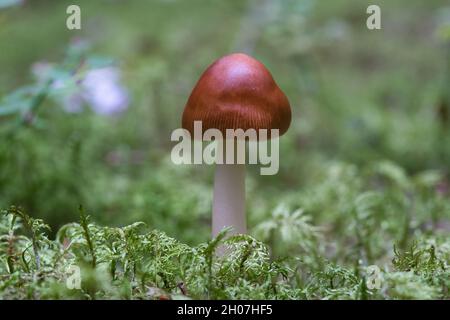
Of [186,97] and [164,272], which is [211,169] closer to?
[186,97]

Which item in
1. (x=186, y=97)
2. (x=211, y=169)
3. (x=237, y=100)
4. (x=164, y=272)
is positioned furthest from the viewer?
(x=186, y=97)

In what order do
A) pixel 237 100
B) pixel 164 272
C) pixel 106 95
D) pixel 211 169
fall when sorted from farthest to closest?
pixel 106 95 → pixel 211 169 → pixel 237 100 → pixel 164 272

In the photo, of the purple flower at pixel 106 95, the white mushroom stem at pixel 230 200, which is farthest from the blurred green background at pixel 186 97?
the white mushroom stem at pixel 230 200

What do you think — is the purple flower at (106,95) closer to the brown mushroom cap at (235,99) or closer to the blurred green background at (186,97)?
the blurred green background at (186,97)

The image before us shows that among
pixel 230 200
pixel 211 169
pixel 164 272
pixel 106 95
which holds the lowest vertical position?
pixel 164 272

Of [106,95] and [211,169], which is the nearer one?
[211,169]

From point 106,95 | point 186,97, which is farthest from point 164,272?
point 186,97
